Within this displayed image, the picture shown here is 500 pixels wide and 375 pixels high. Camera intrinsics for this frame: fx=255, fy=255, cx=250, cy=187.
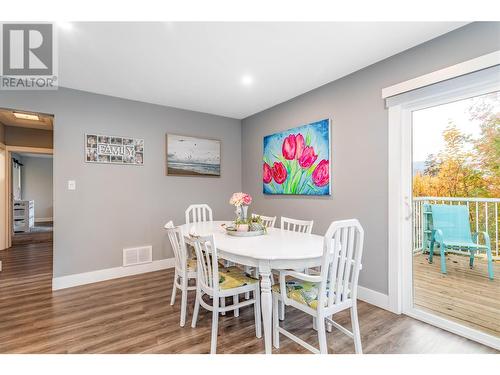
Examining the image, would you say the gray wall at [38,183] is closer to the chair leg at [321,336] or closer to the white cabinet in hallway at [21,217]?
the white cabinet in hallway at [21,217]

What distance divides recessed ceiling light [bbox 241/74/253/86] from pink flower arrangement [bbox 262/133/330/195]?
0.91m

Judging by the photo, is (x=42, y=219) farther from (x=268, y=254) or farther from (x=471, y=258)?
(x=471, y=258)

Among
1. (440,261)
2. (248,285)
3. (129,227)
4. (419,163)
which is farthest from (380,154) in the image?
(129,227)

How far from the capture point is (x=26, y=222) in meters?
6.60

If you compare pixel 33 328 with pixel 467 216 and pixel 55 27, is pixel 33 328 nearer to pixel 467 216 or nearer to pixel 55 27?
pixel 55 27

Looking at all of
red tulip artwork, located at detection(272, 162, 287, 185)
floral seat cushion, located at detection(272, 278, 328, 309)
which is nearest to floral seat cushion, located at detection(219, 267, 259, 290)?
floral seat cushion, located at detection(272, 278, 328, 309)

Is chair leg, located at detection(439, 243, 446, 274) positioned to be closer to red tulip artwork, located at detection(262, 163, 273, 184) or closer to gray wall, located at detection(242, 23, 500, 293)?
gray wall, located at detection(242, 23, 500, 293)

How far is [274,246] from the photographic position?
199 centimetres

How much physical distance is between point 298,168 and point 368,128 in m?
1.04

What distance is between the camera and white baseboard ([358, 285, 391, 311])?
96.4 inches

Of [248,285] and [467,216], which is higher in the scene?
[467,216]

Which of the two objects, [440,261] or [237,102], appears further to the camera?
[237,102]

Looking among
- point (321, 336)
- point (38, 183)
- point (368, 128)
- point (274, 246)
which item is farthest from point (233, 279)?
point (38, 183)

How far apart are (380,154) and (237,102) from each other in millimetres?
2097
